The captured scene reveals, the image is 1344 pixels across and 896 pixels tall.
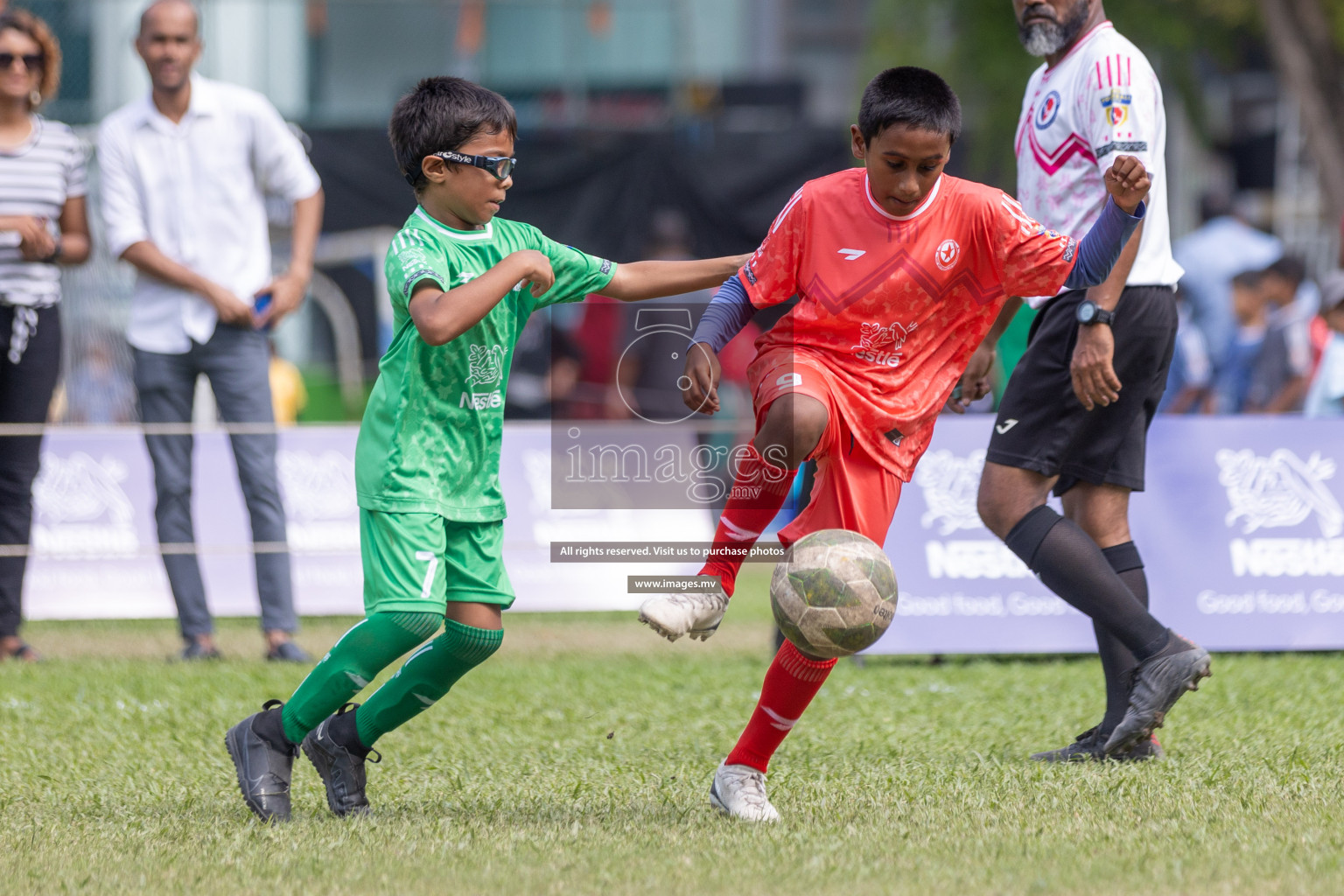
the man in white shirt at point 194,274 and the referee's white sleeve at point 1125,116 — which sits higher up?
the referee's white sleeve at point 1125,116

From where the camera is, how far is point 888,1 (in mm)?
17625

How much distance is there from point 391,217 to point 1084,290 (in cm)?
936

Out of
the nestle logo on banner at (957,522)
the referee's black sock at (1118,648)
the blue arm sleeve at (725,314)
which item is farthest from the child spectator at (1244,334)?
the blue arm sleeve at (725,314)

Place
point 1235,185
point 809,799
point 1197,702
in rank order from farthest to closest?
1. point 1235,185
2. point 1197,702
3. point 809,799

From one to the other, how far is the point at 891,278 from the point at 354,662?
158 centimetres

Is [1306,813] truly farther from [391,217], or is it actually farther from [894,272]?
[391,217]

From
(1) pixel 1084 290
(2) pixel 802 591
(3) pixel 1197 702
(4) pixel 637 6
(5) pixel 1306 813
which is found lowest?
(3) pixel 1197 702

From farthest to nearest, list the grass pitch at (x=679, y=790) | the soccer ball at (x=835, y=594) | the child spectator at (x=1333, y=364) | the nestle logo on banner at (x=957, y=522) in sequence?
the child spectator at (x=1333, y=364), the nestle logo on banner at (x=957, y=522), the soccer ball at (x=835, y=594), the grass pitch at (x=679, y=790)

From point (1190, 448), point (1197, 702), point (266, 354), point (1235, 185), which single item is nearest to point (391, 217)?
point (266, 354)

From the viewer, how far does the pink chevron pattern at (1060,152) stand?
441 centimetres

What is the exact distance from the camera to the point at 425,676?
151 inches

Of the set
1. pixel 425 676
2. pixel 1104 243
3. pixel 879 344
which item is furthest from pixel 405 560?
pixel 1104 243

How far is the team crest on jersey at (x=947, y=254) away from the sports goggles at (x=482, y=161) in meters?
1.04

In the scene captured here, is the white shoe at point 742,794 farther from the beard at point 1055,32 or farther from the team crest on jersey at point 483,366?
the beard at point 1055,32
